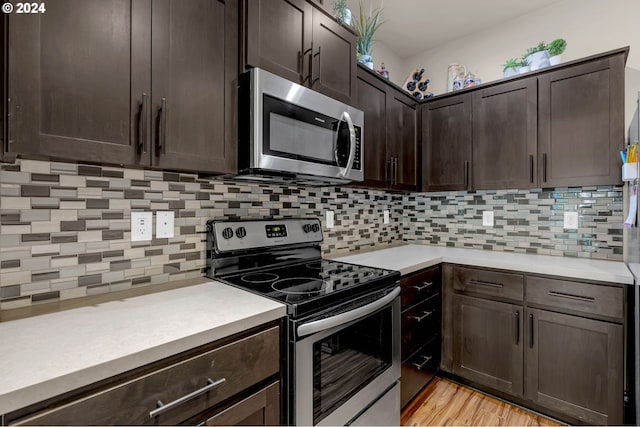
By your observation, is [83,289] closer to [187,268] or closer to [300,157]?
[187,268]

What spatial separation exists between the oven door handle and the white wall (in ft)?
7.11

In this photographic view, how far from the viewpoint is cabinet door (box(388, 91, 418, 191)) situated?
2.34m

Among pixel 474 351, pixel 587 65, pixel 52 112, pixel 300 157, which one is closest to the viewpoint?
pixel 52 112

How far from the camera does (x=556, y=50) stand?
2160mm

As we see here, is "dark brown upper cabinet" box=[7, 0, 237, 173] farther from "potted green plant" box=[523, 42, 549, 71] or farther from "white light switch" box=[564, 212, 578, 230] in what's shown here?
"white light switch" box=[564, 212, 578, 230]

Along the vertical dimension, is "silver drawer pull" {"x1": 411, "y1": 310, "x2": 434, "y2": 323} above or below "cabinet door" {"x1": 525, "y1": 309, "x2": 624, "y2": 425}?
above

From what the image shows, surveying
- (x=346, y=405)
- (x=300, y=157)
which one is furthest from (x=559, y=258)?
(x=300, y=157)

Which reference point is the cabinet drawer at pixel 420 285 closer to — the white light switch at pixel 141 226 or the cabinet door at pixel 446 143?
the cabinet door at pixel 446 143

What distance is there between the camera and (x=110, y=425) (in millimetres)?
717

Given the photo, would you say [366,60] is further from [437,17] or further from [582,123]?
[582,123]

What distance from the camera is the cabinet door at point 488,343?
6.44 ft

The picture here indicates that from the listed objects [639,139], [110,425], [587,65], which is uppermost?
[587,65]

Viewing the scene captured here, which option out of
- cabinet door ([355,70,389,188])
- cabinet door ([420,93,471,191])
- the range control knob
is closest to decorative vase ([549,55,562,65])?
cabinet door ([420,93,471,191])

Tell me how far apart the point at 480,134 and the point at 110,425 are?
267 centimetres
